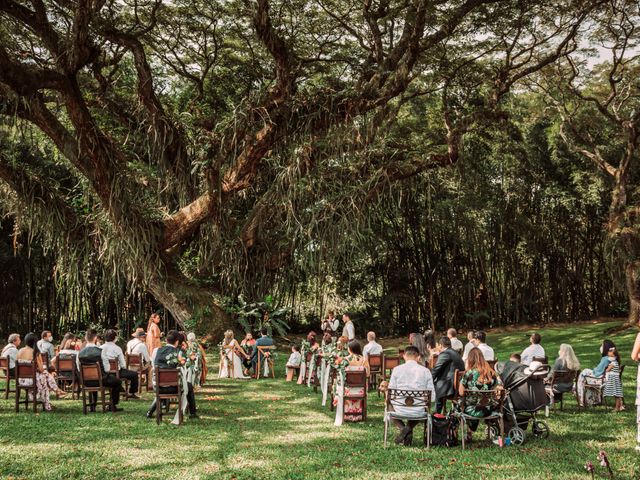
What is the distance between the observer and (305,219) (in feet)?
47.7

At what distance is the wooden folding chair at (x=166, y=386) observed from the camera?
7.23m

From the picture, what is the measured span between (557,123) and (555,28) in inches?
171

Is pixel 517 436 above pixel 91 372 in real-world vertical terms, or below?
below

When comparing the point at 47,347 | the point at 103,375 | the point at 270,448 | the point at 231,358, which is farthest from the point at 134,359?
the point at 270,448

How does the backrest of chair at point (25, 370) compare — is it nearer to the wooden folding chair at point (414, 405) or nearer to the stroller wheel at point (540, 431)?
the wooden folding chair at point (414, 405)

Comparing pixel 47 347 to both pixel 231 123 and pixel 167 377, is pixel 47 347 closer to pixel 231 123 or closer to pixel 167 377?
pixel 167 377

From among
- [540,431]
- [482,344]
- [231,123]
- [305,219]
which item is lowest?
[540,431]

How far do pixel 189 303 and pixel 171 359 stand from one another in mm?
7491

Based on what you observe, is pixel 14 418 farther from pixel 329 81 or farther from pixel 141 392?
pixel 329 81

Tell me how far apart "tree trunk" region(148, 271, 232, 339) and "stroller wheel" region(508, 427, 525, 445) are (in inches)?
390

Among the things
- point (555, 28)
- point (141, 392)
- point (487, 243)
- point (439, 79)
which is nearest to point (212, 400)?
point (141, 392)

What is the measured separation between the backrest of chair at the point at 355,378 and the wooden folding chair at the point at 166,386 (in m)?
1.96

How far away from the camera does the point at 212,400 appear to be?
9.12 m

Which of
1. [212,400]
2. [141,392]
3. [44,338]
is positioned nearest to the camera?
[212,400]
